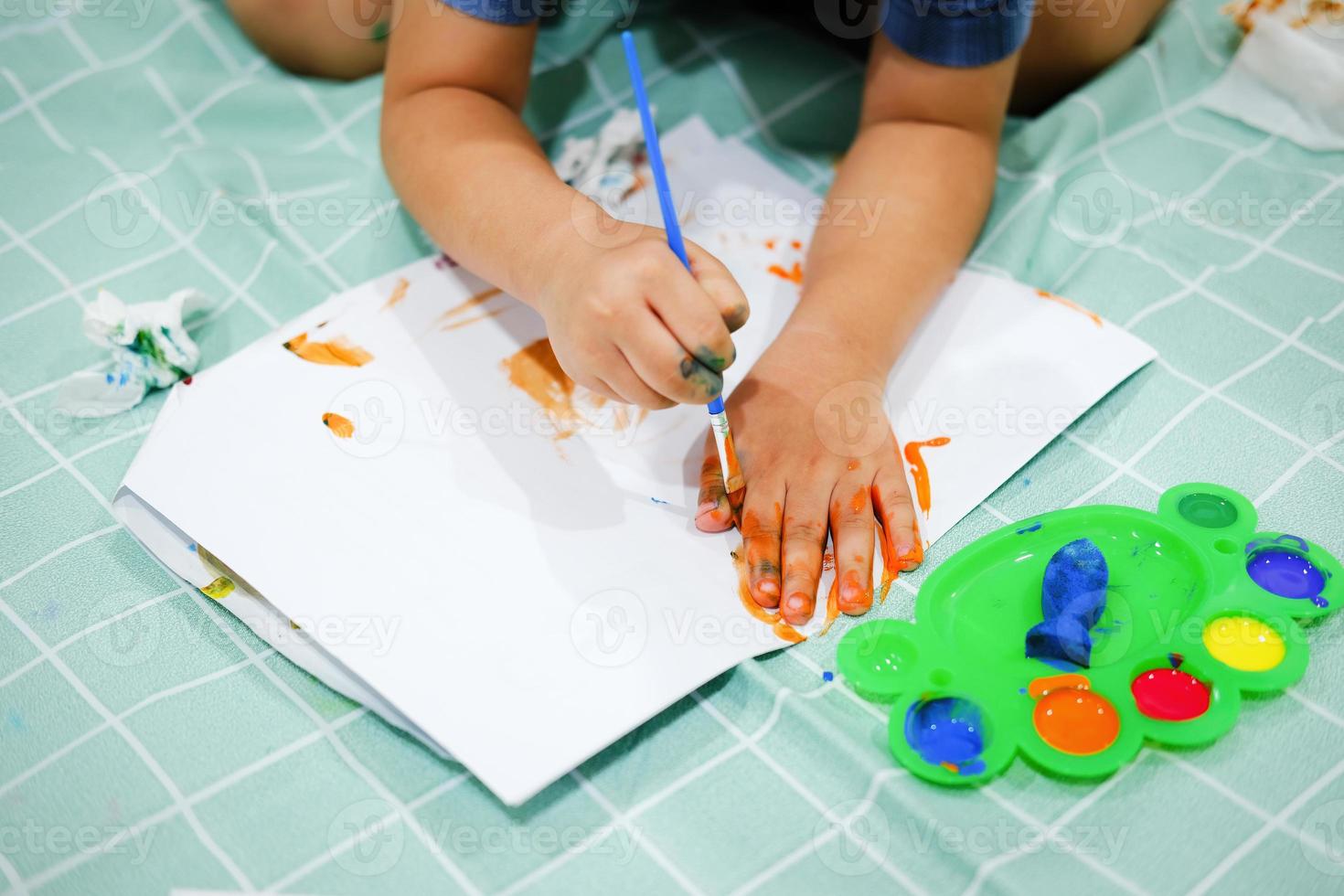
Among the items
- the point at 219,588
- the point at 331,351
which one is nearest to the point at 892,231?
the point at 331,351

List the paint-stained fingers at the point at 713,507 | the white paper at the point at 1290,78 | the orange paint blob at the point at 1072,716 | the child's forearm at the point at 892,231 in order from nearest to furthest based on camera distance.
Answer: the orange paint blob at the point at 1072,716 → the paint-stained fingers at the point at 713,507 → the child's forearm at the point at 892,231 → the white paper at the point at 1290,78

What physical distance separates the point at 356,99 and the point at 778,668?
706 mm

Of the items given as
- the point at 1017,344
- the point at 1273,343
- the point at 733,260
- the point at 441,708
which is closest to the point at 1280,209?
the point at 1273,343

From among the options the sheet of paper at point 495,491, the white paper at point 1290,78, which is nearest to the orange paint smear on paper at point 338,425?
the sheet of paper at point 495,491

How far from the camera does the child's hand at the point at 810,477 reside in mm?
661

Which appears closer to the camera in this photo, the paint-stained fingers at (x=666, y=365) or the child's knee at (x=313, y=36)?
the paint-stained fingers at (x=666, y=365)

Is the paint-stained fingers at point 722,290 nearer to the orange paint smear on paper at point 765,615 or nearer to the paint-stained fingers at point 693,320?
the paint-stained fingers at point 693,320

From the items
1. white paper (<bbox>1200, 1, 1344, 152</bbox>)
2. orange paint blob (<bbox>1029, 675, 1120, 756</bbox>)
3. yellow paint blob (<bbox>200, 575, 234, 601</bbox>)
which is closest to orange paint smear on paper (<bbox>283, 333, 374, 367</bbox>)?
yellow paint blob (<bbox>200, 575, 234, 601</bbox>)

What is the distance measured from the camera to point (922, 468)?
0.73m

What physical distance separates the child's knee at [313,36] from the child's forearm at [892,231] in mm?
485

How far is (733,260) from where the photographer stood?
0.90 meters

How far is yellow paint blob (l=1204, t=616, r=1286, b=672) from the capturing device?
1.99ft

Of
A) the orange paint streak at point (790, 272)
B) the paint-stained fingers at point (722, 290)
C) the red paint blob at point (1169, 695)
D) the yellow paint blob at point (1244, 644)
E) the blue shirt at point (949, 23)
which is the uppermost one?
the blue shirt at point (949, 23)

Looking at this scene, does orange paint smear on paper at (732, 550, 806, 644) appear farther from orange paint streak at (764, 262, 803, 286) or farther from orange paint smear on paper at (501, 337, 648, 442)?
orange paint streak at (764, 262, 803, 286)
